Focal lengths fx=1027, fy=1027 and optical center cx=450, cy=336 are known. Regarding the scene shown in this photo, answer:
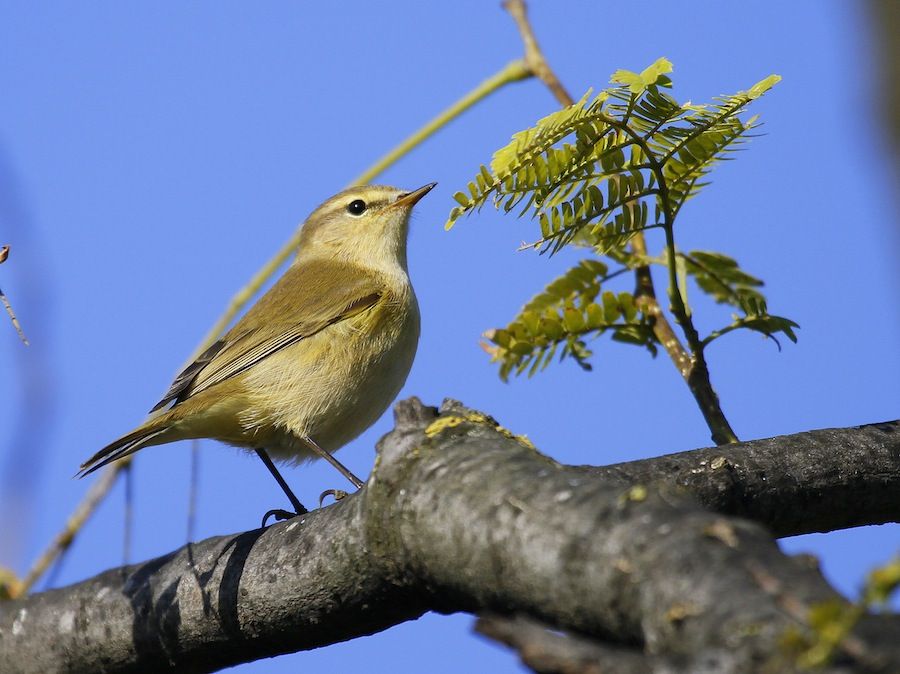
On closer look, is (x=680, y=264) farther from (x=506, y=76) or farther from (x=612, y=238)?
(x=506, y=76)

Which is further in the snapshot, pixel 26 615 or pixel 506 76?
pixel 506 76

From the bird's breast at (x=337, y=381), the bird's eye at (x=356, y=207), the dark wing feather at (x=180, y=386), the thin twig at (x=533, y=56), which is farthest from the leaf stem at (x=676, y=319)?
the bird's eye at (x=356, y=207)

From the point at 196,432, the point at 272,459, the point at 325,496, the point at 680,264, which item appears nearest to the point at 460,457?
the point at 680,264

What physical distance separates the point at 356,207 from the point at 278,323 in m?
1.54

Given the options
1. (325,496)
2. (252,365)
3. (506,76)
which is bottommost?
(325,496)

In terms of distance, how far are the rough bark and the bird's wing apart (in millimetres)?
1847

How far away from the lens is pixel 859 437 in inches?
138

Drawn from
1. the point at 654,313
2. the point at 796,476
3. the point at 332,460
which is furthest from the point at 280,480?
the point at 796,476

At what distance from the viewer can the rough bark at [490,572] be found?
1.71m

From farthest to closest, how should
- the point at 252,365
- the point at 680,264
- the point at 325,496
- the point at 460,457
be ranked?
1. the point at 252,365
2. the point at 325,496
3. the point at 680,264
4. the point at 460,457

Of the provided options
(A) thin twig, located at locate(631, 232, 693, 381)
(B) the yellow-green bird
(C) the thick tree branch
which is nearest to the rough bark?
(C) the thick tree branch

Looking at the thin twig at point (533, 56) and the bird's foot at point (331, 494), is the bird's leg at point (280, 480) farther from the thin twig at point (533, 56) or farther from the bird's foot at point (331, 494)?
the thin twig at point (533, 56)

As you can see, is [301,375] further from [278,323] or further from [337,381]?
[278,323]

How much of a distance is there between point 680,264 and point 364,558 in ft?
6.17
